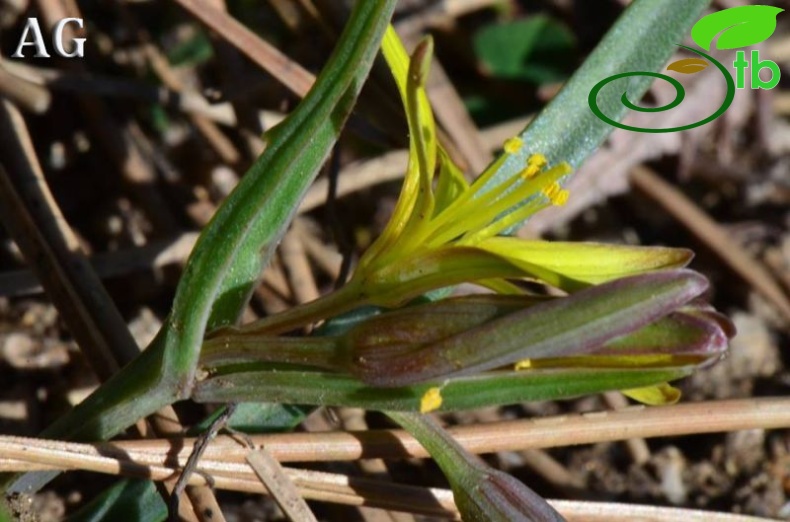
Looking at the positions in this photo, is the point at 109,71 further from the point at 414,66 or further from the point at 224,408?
the point at 414,66

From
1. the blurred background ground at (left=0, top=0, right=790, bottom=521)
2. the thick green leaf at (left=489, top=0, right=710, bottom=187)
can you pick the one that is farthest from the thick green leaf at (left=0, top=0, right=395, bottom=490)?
the blurred background ground at (left=0, top=0, right=790, bottom=521)

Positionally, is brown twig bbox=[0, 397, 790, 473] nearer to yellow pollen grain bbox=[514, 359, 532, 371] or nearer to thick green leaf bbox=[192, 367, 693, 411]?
thick green leaf bbox=[192, 367, 693, 411]

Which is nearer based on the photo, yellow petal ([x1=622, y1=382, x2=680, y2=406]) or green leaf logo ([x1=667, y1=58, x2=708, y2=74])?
yellow petal ([x1=622, y1=382, x2=680, y2=406])

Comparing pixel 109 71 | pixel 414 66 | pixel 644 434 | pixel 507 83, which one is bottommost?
pixel 644 434

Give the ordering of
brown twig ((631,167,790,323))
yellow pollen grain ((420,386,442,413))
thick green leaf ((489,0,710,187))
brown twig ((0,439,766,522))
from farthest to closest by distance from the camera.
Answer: brown twig ((631,167,790,323)) < thick green leaf ((489,0,710,187)) < brown twig ((0,439,766,522)) < yellow pollen grain ((420,386,442,413))

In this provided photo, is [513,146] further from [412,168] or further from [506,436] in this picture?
[506,436]

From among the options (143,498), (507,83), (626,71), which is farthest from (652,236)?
(143,498)
